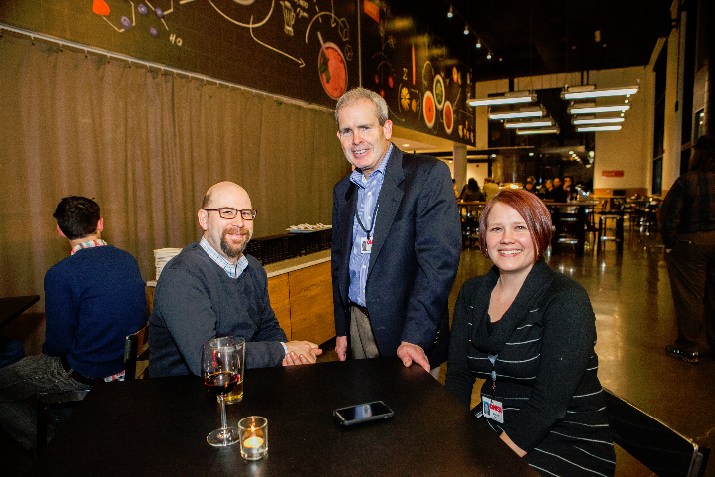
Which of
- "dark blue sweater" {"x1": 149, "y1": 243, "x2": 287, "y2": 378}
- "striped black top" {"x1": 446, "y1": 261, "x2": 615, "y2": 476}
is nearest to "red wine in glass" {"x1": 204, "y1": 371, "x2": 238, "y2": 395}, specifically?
"dark blue sweater" {"x1": 149, "y1": 243, "x2": 287, "y2": 378}

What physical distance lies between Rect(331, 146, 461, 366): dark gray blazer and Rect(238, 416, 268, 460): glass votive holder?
94 centimetres

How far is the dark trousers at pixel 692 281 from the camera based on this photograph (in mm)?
3922

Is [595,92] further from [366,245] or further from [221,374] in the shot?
[221,374]

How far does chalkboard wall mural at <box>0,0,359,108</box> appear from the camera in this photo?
10.4 feet

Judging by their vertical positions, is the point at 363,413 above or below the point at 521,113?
below

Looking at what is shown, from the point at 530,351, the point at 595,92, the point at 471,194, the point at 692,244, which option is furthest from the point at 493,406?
the point at 471,194

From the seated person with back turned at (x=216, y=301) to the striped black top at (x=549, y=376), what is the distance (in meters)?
0.73

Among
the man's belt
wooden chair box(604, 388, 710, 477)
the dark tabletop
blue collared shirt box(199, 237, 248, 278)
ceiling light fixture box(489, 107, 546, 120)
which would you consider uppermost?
ceiling light fixture box(489, 107, 546, 120)

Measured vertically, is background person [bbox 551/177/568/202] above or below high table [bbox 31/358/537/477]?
above

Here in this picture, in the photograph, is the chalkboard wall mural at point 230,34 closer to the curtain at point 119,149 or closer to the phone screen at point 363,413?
the curtain at point 119,149

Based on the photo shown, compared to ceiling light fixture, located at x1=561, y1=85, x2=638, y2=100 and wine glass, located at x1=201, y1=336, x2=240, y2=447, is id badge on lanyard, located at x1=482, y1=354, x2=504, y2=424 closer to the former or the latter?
wine glass, located at x1=201, y1=336, x2=240, y2=447

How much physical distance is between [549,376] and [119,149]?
10.9 feet

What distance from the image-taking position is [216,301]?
186 centimetres

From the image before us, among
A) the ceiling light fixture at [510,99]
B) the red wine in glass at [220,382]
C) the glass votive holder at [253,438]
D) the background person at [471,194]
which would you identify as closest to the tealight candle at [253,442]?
the glass votive holder at [253,438]
